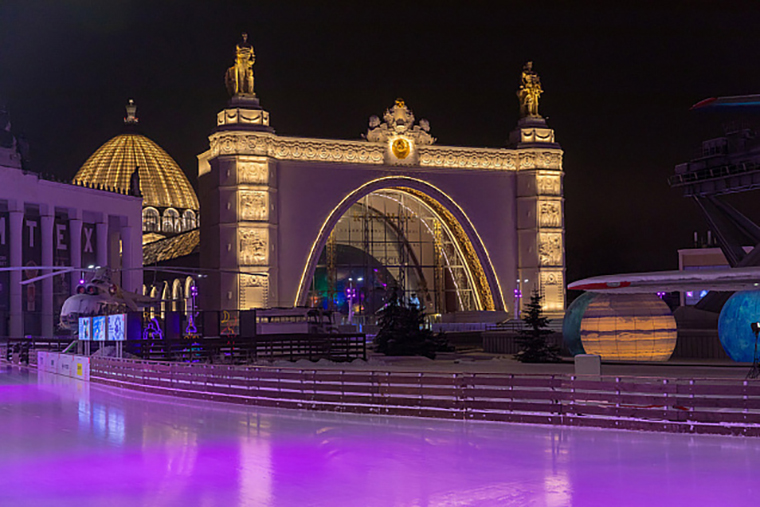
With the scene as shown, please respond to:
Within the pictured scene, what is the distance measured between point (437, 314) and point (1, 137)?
40055 mm

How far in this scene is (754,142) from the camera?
56.1 metres

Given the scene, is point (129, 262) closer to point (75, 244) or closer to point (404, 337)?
point (75, 244)

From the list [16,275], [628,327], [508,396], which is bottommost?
[508,396]

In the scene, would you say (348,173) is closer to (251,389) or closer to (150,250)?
(150,250)

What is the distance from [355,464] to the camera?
15.0 meters

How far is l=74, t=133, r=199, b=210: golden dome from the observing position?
146625 millimetres

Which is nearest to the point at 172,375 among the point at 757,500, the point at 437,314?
the point at 757,500

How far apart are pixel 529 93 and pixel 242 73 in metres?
27.1

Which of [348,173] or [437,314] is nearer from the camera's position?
[348,173]

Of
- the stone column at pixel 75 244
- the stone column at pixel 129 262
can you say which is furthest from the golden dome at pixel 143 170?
the stone column at pixel 75 244

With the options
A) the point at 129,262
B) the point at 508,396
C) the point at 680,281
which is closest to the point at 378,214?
the point at 129,262

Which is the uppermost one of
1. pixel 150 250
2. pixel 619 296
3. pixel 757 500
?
pixel 150 250

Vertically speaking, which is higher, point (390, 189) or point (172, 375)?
point (390, 189)

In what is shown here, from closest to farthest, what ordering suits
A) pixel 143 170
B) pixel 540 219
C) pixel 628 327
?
pixel 628 327 < pixel 540 219 < pixel 143 170
